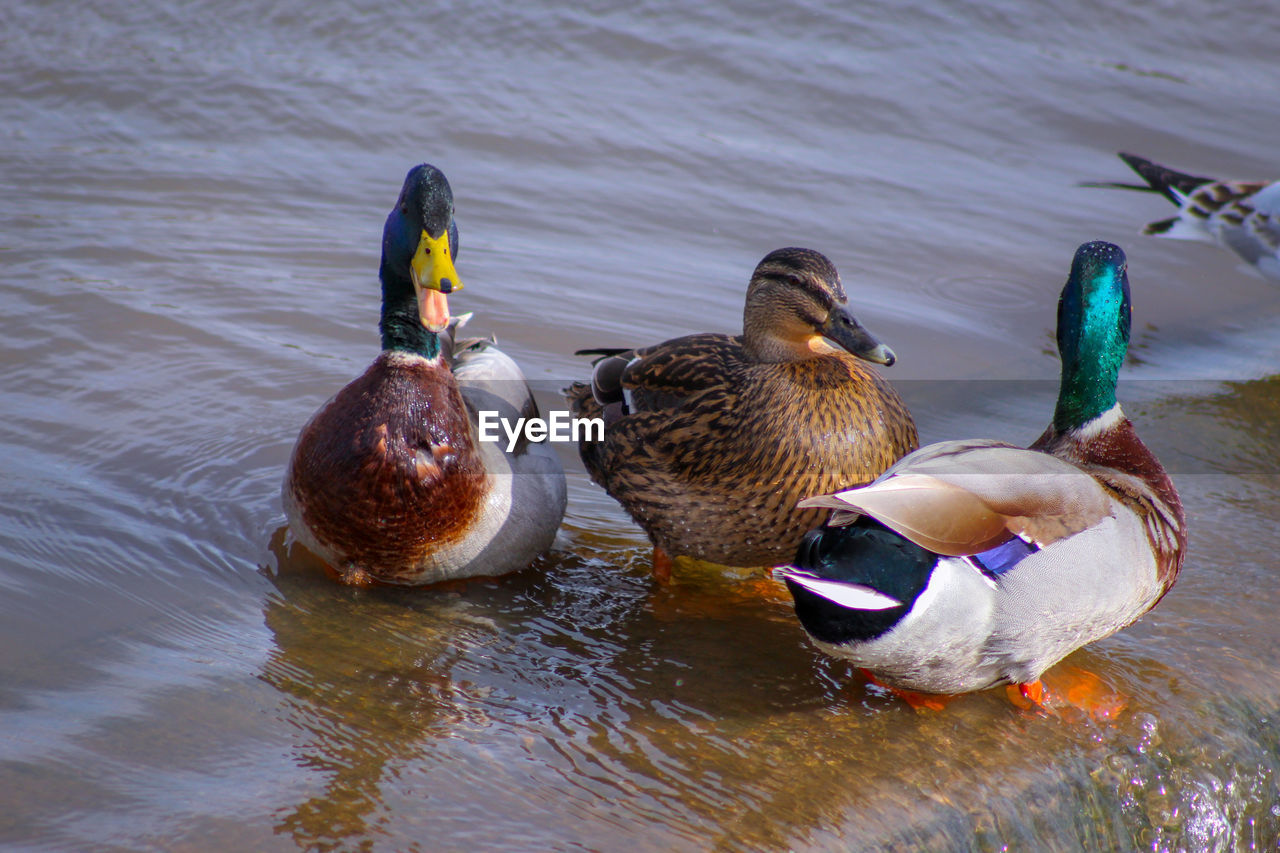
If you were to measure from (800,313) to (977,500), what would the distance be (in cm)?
90

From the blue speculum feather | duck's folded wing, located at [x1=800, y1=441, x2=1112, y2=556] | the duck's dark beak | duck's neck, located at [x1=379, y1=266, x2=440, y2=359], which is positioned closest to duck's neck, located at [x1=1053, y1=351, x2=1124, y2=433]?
duck's folded wing, located at [x1=800, y1=441, x2=1112, y2=556]

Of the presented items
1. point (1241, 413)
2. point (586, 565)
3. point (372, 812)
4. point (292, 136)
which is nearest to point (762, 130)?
point (292, 136)

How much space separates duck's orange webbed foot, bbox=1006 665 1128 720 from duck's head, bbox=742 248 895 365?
2.99 ft

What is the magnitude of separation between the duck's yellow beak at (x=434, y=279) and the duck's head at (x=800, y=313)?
85 cm

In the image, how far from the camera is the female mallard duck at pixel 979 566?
8.88 feet

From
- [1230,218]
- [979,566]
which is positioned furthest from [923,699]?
[1230,218]

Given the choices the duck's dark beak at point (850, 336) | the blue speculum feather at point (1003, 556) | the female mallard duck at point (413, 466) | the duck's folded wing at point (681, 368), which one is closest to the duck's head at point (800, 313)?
the duck's dark beak at point (850, 336)

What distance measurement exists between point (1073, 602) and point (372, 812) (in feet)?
5.17

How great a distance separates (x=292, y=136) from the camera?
23.9 ft

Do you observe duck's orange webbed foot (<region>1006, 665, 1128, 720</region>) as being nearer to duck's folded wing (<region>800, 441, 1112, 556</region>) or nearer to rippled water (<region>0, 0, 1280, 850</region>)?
rippled water (<region>0, 0, 1280, 850</region>)

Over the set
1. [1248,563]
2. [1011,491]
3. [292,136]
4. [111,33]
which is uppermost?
[111,33]

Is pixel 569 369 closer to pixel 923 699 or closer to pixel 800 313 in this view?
pixel 800 313

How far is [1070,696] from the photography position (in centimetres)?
318

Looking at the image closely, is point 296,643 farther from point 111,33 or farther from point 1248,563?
point 111,33
